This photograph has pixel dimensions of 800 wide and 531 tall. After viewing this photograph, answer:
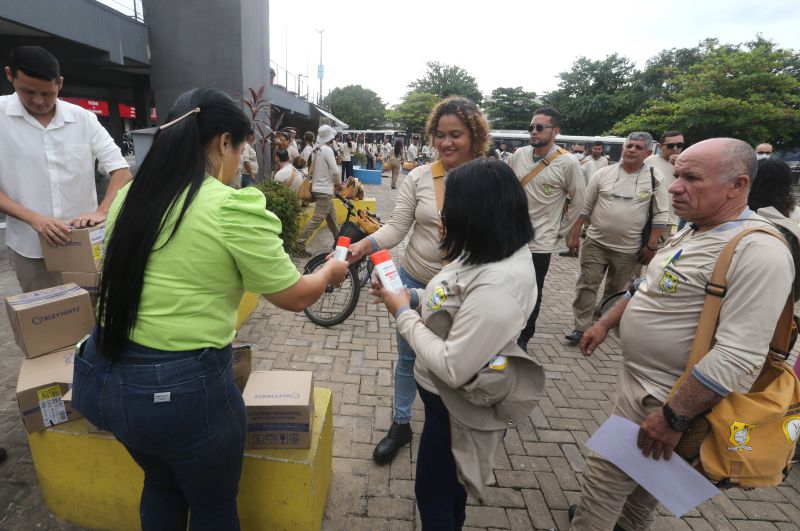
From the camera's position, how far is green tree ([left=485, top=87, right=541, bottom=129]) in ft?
155

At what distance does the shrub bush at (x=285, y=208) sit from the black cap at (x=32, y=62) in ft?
11.1

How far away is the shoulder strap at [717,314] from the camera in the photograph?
4.95 feet

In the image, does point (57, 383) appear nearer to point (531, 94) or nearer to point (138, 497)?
point (138, 497)

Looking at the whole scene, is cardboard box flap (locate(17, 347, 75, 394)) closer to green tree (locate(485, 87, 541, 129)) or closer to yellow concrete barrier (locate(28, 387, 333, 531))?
yellow concrete barrier (locate(28, 387, 333, 531))

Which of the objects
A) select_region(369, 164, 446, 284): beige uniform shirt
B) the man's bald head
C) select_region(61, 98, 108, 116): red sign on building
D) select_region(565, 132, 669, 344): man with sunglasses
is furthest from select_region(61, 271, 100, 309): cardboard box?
select_region(61, 98, 108, 116): red sign on building

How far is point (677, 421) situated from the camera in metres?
1.55

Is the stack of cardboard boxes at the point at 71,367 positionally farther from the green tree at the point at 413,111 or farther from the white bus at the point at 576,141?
the green tree at the point at 413,111

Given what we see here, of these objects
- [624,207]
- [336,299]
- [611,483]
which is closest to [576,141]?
[624,207]

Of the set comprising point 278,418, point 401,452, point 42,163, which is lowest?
point 401,452

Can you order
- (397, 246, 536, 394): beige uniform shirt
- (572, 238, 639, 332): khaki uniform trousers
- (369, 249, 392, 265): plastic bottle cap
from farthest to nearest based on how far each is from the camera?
1. (572, 238, 639, 332): khaki uniform trousers
2. (369, 249, 392, 265): plastic bottle cap
3. (397, 246, 536, 394): beige uniform shirt

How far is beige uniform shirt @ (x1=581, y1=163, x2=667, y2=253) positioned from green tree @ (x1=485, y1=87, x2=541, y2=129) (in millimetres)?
45755

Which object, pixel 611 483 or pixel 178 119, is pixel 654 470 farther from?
pixel 178 119

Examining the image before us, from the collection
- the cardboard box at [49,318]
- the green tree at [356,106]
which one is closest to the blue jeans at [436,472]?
the cardboard box at [49,318]

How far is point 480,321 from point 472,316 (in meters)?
0.03
